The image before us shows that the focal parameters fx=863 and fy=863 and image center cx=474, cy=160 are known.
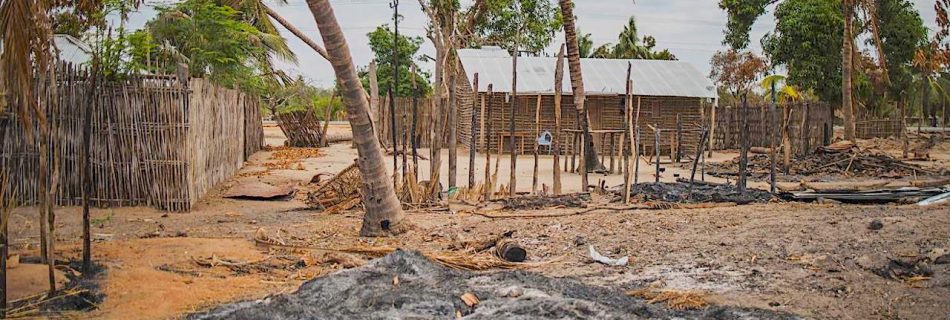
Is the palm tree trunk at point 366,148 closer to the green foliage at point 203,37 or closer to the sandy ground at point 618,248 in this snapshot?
the sandy ground at point 618,248

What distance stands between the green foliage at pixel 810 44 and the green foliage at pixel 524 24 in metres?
7.98

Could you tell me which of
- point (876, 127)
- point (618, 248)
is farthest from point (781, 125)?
point (618, 248)

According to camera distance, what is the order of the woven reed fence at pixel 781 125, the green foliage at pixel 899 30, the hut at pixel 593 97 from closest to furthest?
the woven reed fence at pixel 781 125 → the hut at pixel 593 97 → the green foliage at pixel 899 30

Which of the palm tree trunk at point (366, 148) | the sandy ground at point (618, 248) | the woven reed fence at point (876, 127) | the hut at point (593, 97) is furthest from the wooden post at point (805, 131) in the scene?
the palm tree trunk at point (366, 148)

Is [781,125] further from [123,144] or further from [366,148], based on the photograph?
[123,144]

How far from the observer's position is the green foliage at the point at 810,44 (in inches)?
1090

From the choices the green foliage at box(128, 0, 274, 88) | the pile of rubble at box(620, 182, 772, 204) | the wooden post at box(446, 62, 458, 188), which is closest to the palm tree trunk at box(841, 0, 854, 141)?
the pile of rubble at box(620, 182, 772, 204)

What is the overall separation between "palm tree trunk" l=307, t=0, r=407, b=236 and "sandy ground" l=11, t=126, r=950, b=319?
234 millimetres

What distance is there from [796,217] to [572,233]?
2.36m

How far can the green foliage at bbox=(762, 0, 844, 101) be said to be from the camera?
27688mm

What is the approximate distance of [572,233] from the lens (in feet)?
28.3

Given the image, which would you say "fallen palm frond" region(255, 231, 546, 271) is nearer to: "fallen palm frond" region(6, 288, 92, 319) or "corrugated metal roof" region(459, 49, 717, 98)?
"fallen palm frond" region(6, 288, 92, 319)

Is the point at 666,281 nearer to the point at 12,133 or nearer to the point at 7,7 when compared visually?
the point at 7,7

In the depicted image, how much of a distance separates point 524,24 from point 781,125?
1298 cm
